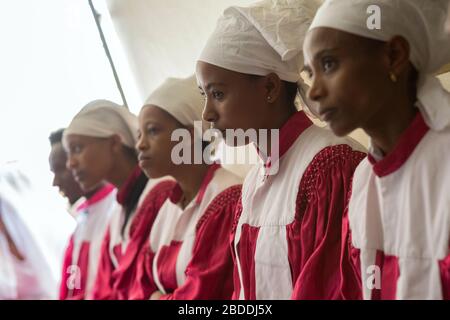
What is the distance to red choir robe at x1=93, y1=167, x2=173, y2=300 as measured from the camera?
1.22 metres

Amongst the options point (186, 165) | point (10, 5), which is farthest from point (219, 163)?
point (10, 5)

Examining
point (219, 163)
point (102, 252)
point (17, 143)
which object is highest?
point (17, 143)

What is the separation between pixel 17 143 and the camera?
132 centimetres

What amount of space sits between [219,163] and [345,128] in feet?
1.55

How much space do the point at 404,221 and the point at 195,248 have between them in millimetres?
483

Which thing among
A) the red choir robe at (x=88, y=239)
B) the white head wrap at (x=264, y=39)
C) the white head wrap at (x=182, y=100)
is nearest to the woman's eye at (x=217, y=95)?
the white head wrap at (x=264, y=39)

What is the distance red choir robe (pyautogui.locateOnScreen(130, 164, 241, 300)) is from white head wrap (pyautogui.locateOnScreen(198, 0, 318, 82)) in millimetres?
266

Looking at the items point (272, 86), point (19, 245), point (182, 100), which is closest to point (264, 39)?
point (272, 86)

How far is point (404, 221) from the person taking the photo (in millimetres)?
603

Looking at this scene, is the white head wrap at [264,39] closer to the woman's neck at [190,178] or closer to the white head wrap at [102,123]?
the woman's neck at [190,178]

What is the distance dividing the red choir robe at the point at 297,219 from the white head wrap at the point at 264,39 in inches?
3.5

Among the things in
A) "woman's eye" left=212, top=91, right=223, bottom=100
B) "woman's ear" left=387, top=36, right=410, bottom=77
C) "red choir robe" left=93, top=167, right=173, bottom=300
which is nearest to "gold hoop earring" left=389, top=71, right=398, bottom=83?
"woman's ear" left=387, top=36, right=410, bottom=77

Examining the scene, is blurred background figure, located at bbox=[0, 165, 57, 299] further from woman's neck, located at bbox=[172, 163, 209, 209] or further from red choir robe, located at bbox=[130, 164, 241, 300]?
woman's neck, located at bbox=[172, 163, 209, 209]

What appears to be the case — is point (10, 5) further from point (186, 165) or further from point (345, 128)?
point (345, 128)
